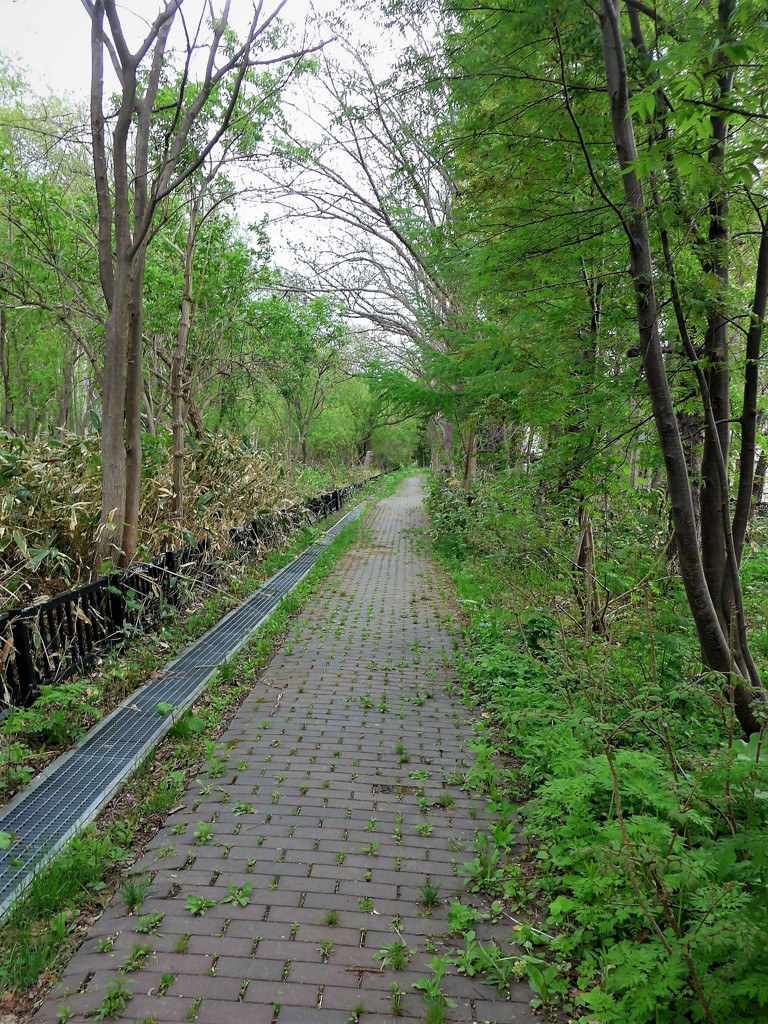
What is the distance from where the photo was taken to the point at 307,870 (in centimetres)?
326

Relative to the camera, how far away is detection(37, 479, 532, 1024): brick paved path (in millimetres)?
2490

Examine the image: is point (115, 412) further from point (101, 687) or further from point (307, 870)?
point (307, 870)

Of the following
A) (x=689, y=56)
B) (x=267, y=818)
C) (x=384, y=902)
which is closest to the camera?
(x=689, y=56)

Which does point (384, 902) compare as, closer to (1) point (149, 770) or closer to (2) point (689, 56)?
(1) point (149, 770)

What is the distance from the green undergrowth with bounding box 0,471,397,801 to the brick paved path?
106 cm

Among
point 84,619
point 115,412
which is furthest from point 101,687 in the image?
point 115,412

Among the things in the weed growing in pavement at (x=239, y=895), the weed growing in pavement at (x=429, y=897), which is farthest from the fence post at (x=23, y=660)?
the weed growing in pavement at (x=429, y=897)

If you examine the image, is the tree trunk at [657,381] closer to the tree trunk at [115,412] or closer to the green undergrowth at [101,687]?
the green undergrowth at [101,687]

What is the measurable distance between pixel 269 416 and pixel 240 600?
17614 millimetres

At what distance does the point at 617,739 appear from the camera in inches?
163

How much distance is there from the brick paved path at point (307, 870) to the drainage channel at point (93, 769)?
0.47 meters

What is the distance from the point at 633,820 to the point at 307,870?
163cm

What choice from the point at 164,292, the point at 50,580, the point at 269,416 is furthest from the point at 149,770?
the point at 269,416

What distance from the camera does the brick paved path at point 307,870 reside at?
98.0 inches
